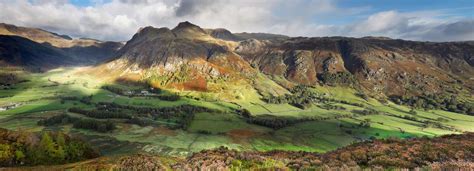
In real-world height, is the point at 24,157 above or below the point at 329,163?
below

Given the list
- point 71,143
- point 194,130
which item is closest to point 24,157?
point 71,143

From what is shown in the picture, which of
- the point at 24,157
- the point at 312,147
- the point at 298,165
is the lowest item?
the point at 312,147

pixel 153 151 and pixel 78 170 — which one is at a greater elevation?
pixel 78 170

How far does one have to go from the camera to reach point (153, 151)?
147125mm

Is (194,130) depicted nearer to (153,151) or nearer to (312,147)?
(153,151)

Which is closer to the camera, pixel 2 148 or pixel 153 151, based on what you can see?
pixel 2 148

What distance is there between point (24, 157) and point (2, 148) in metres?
5.03

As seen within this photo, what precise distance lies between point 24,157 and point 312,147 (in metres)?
128

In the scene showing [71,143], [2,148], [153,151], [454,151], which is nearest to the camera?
[454,151]

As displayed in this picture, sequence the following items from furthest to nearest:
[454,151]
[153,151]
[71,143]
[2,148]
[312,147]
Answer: [312,147]
[153,151]
[71,143]
[2,148]
[454,151]

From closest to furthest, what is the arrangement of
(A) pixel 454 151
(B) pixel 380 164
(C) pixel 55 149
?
(B) pixel 380 164, (A) pixel 454 151, (C) pixel 55 149

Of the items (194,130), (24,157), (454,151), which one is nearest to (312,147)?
(194,130)

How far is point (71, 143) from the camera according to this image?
92.8 meters

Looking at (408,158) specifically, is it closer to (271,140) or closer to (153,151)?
(153,151)
